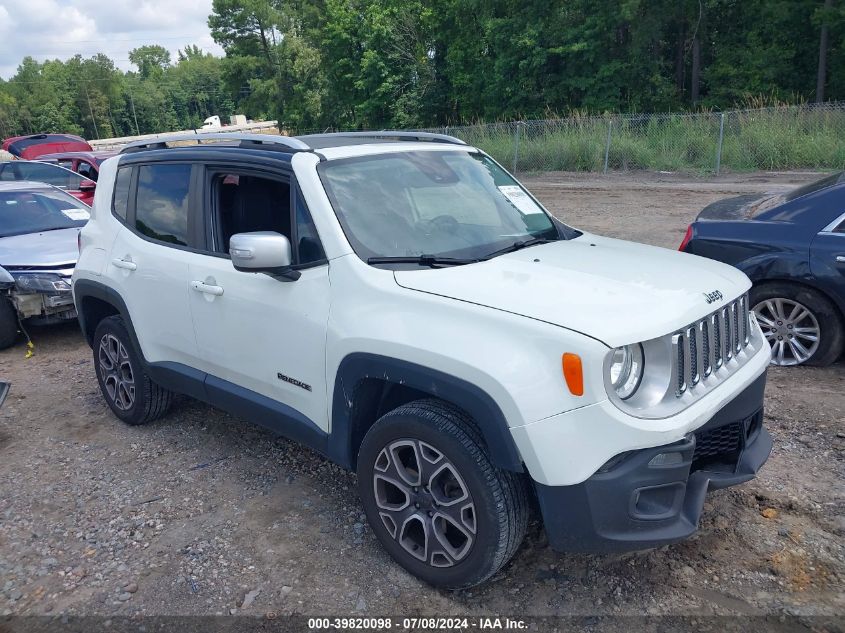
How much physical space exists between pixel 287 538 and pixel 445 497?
1078mm

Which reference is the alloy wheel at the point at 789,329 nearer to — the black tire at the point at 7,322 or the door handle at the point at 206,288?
the door handle at the point at 206,288

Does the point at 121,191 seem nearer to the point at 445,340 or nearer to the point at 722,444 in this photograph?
the point at 445,340

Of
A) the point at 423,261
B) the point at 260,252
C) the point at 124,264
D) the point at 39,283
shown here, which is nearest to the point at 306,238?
the point at 260,252

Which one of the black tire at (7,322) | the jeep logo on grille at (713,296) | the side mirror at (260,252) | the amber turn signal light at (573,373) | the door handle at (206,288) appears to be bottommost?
the black tire at (7,322)

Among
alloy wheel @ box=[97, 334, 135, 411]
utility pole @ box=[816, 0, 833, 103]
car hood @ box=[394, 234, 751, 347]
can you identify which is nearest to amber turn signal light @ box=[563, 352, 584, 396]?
car hood @ box=[394, 234, 751, 347]

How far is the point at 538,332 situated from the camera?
261 centimetres

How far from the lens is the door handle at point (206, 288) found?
3.82 meters

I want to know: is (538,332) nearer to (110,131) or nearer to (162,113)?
(110,131)

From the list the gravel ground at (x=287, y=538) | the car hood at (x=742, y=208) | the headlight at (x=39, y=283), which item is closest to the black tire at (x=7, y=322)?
the headlight at (x=39, y=283)

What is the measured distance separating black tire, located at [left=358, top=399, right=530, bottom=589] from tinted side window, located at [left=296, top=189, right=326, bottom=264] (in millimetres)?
881

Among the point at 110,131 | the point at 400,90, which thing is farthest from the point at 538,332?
the point at 110,131

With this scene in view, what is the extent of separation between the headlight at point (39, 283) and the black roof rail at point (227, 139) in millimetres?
2481

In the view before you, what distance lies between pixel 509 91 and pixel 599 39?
4800 mm

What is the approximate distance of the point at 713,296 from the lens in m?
3.05
